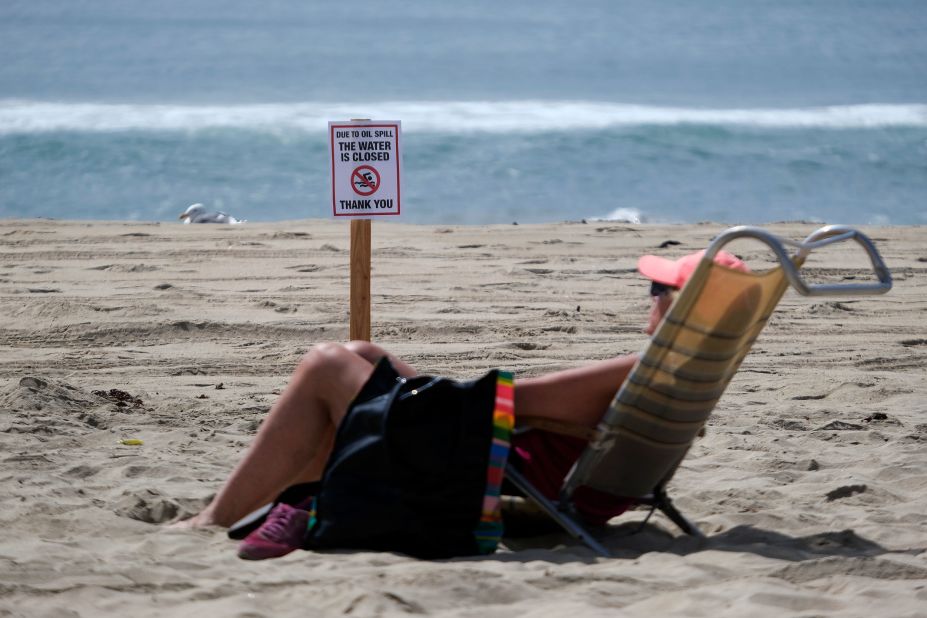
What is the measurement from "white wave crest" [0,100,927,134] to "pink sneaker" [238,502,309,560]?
19519 millimetres

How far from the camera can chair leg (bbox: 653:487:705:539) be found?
3.68 m

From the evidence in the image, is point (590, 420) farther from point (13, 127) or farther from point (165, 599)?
point (13, 127)

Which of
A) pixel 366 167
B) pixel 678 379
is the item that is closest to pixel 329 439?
pixel 678 379

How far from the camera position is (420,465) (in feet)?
10.5

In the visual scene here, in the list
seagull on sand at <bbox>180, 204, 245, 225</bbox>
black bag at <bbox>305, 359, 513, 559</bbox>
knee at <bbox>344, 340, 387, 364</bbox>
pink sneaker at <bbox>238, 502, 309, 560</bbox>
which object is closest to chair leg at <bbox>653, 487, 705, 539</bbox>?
black bag at <bbox>305, 359, 513, 559</bbox>

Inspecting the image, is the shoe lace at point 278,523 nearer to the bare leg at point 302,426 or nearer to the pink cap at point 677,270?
the bare leg at point 302,426

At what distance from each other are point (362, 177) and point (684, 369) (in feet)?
9.06

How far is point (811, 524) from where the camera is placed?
378cm

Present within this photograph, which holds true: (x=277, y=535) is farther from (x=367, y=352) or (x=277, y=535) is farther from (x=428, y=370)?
(x=428, y=370)

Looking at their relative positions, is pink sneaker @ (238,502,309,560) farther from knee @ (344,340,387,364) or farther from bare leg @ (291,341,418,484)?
knee @ (344,340,387,364)

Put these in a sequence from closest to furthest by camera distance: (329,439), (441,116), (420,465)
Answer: (420,465) → (329,439) → (441,116)

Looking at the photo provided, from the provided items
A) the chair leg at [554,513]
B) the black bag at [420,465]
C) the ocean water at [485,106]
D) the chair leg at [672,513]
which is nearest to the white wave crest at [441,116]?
the ocean water at [485,106]

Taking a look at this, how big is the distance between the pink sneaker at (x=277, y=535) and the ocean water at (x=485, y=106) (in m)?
11.9

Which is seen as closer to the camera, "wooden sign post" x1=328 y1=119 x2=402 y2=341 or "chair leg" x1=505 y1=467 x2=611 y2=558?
"chair leg" x1=505 y1=467 x2=611 y2=558
